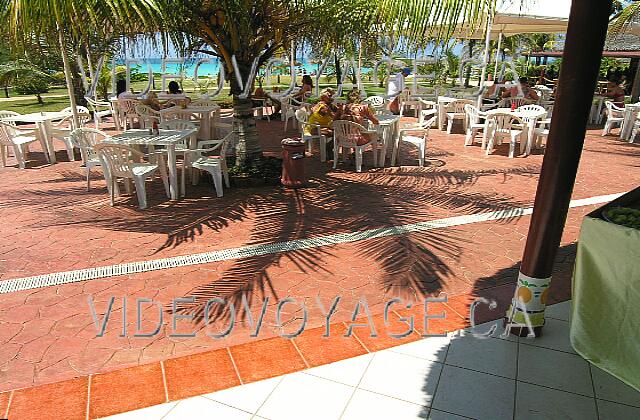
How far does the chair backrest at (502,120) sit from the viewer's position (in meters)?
8.85

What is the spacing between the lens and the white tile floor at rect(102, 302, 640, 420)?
8.41 ft

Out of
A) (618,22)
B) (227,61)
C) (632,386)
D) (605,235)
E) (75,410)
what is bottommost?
(75,410)

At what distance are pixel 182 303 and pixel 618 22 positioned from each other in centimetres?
1249

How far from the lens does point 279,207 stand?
5.87 m

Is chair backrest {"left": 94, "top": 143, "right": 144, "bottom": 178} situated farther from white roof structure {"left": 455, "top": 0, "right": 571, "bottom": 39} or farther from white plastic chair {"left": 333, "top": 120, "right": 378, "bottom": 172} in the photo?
white roof structure {"left": 455, "top": 0, "right": 571, "bottom": 39}

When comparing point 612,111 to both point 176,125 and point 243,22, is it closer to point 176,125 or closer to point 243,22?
point 243,22

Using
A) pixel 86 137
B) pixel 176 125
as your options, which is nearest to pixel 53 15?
pixel 86 137

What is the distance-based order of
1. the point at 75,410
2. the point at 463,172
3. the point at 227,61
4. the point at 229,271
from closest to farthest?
the point at 75,410 < the point at 229,271 < the point at 227,61 < the point at 463,172

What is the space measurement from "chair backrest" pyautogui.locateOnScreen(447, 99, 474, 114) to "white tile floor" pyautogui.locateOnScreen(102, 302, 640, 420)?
9057 mm

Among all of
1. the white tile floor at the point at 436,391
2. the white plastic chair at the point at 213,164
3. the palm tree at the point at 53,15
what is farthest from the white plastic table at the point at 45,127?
the white tile floor at the point at 436,391

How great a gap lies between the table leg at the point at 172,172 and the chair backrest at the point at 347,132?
2.77 meters

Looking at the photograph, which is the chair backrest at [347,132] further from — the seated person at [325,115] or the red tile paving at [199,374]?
the red tile paving at [199,374]

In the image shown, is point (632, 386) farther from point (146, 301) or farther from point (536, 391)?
point (146, 301)

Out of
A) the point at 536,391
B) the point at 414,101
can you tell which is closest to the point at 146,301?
the point at 536,391
